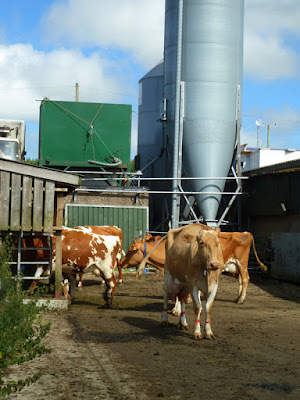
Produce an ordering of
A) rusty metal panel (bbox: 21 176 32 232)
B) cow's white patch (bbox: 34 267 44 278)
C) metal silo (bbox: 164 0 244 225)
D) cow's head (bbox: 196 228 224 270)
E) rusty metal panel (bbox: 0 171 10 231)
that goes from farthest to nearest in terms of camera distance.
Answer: metal silo (bbox: 164 0 244 225) < cow's white patch (bbox: 34 267 44 278) < rusty metal panel (bbox: 21 176 32 232) < rusty metal panel (bbox: 0 171 10 231) < cow's head (bbox: 196 228 224 270)

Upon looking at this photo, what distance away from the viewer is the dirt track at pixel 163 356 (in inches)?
272

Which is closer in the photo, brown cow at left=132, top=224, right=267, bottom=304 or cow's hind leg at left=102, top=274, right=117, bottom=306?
cow's hind leg at left=102, top=274, right=117, bottom=306

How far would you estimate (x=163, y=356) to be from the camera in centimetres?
886

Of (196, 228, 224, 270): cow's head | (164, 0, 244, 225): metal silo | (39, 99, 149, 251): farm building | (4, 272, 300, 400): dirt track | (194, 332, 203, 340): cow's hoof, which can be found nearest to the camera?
(4, 272, 300, 400): dirt track

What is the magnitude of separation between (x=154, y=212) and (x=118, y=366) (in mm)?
21918

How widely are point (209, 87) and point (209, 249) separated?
1493cm

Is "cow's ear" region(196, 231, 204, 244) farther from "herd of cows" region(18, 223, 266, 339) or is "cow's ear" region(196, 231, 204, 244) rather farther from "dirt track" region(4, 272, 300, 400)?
"dirt track" region(4, 272, 300, 400)

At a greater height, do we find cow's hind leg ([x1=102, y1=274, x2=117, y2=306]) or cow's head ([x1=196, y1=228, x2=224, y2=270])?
cow's head ([x1=196, y1=228, x2=224, y2=270])

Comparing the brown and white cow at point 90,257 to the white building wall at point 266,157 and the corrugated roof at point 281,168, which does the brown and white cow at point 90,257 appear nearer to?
the corrugated roof at point 281,168

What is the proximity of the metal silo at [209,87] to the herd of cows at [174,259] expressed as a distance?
657 centimetres

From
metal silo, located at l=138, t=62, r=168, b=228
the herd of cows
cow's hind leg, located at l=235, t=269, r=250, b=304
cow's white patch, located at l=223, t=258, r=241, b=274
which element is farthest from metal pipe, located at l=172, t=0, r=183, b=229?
cow's hind leg, located at l=235, t=269, r=250, b=304

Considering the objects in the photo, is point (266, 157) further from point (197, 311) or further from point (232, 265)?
point (197, 311)

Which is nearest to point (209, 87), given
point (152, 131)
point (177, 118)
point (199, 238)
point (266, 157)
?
point (177, 118)

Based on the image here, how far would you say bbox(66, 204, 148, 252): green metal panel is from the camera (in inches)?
987
